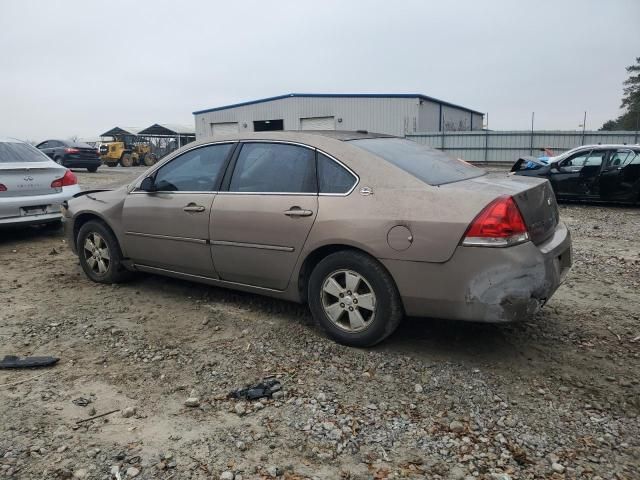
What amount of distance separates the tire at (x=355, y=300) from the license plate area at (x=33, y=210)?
5.27 metres

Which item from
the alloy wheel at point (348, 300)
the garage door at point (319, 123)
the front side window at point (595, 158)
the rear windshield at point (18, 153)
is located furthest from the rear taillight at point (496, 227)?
the garage door at point (319, 123)

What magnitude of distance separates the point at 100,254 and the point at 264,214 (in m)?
2.22

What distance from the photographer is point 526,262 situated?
319 cm

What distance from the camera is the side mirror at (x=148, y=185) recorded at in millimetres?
4742

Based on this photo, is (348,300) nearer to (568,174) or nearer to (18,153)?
(18,153)

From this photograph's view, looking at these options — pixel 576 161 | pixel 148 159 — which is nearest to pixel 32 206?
pixel 576 161

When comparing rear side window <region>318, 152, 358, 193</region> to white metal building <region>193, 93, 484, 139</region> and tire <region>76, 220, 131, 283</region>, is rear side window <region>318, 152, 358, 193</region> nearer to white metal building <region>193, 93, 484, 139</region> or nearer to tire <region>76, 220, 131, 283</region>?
tire <region>76, 220, 131, 283</region>

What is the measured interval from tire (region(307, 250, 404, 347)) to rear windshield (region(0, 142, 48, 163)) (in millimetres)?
5915

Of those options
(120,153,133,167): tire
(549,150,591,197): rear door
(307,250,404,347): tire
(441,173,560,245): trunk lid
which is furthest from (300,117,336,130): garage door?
(307,250,404,347): tire

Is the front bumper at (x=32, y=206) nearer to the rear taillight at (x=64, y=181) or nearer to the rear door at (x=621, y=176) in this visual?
the rear taillight at (x=64, y=181)

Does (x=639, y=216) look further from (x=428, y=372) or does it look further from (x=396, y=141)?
(x=428, y=372)

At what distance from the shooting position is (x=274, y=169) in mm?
4133

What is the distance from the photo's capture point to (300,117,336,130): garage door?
31.8 meters

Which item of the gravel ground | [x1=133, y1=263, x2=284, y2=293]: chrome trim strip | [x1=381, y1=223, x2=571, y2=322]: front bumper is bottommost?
the gravel ground
